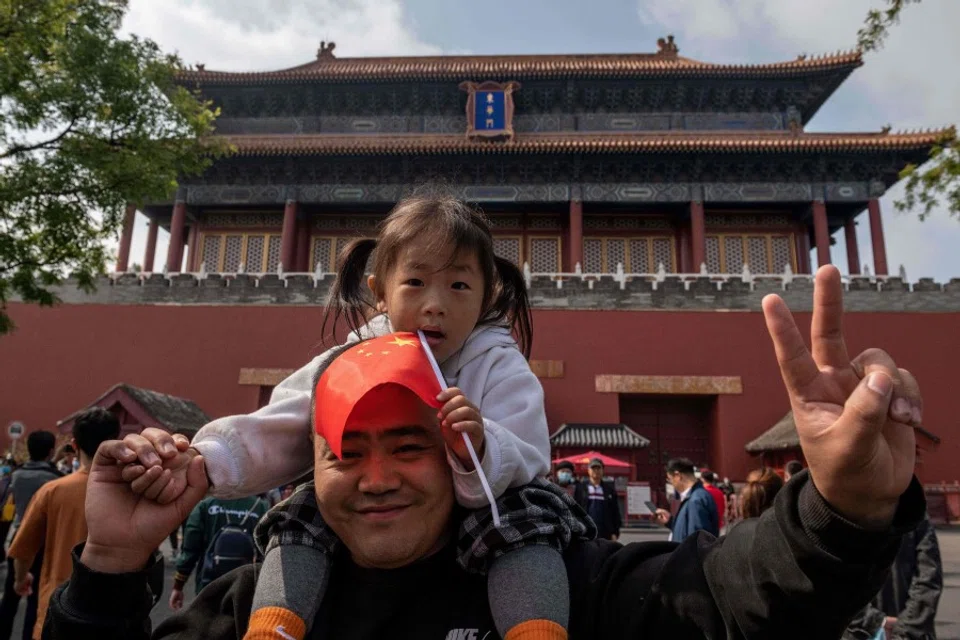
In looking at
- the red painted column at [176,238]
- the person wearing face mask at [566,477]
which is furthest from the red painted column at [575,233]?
the red painted column at [176,238]

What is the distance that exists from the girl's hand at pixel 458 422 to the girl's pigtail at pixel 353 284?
0.61m

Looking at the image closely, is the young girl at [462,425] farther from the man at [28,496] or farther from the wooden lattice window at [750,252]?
the wooden lattice window at [750,252]

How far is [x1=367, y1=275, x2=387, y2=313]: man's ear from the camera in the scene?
5.64ft

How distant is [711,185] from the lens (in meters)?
16.8

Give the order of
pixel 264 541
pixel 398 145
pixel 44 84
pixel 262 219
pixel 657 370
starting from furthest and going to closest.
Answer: pixel 262 219 → pixel 398 145 → pixel 657 370 → pixel 44 84 → pixel 264 541

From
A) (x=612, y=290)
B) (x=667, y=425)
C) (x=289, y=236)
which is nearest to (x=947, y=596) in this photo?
(x=667, y=425)

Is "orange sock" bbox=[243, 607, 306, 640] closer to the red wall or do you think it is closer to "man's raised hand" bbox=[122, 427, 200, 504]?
"man's raised hand" bbox=[122, 427, 200, 504]

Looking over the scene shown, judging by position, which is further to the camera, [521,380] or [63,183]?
[63,183]

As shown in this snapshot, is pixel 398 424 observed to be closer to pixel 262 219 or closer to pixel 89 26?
pixel 89 26

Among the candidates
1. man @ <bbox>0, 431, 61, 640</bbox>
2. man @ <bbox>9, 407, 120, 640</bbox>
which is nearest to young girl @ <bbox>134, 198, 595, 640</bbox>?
man @ <bbox>9, 407, 120, 640</bbox>

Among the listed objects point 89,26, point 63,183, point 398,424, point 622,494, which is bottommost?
point 622,494

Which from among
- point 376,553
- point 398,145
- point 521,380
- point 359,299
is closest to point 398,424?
point 376,553

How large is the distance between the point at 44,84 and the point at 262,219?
35.4ft

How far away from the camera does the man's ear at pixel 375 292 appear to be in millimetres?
1720
